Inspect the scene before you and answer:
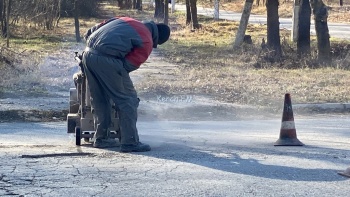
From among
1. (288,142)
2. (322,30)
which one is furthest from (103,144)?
(322,30)

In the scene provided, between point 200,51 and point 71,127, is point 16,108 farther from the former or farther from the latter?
point 200,51

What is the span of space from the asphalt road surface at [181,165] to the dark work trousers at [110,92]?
0.34 meters

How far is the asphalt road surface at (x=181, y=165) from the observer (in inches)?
289

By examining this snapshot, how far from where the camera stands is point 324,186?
7516 millimetres

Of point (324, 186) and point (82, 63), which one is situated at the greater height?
point (82, 63)

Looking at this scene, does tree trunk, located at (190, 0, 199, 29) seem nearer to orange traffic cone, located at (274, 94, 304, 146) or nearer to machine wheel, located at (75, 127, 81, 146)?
orange traffic cone, located at (274, 94, 304, 146)

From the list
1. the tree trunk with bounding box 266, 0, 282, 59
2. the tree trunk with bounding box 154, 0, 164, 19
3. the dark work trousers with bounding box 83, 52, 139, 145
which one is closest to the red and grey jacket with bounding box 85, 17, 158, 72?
the dark work trousers with bounding box 83, 52, 139, 145

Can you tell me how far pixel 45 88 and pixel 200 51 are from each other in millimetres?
10261

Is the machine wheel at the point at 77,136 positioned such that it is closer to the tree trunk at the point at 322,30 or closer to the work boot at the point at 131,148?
the work boot at the point at 131,148

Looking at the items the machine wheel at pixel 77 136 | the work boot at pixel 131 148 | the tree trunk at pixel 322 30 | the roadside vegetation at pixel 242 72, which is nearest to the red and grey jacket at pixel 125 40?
the work boot at pixel 131 148

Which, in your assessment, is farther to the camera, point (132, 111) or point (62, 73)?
point (62, 73)

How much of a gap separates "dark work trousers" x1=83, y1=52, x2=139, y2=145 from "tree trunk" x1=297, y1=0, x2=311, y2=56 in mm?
12913

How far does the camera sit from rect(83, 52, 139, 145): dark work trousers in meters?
8.94

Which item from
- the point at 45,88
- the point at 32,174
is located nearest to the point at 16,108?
the point at 45,88
